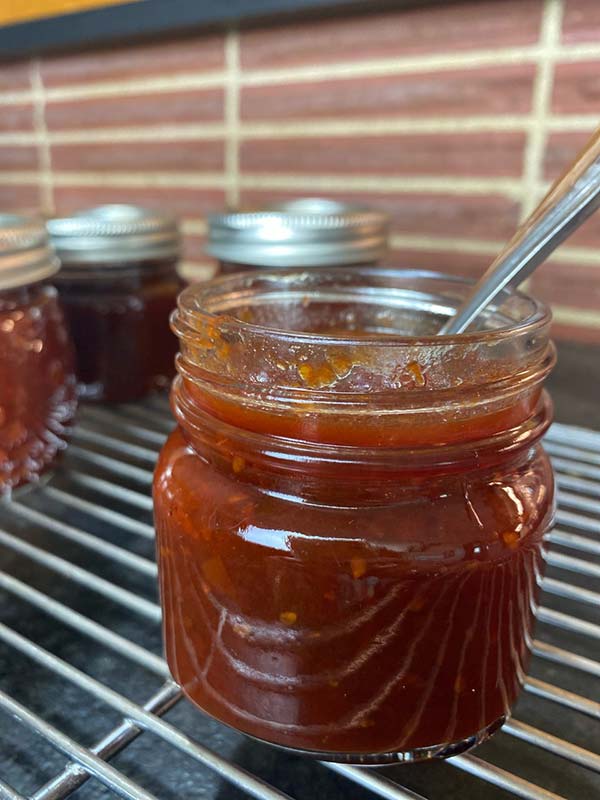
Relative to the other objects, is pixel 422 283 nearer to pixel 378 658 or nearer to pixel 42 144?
pixel 378 658

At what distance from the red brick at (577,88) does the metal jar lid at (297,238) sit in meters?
0.27

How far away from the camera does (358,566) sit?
0.30 metres

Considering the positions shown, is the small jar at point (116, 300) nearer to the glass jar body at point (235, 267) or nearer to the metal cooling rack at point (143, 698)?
the glass jar body at point (235, 267)

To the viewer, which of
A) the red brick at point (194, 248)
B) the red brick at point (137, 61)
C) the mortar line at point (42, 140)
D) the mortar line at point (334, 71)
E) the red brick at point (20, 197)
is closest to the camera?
the mortar line at point (334, 71)

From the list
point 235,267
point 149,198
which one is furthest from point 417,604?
point 149,198

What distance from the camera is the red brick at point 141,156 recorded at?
1.12 meters

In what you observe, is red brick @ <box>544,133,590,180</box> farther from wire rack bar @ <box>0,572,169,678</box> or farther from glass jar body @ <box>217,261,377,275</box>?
wire rack bar @ <box>0,572,169,678</box>

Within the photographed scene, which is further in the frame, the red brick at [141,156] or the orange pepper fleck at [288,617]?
the red brick at [141,156]

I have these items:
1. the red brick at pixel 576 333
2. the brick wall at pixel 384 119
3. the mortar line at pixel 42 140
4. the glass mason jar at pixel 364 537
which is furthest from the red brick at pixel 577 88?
the mortar line at pixel 42 140

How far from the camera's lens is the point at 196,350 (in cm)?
36

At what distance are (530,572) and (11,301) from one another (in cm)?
43

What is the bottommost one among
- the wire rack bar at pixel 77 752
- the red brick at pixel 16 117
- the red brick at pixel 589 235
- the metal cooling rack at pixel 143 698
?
the metal cooling rack at pixel 143 698

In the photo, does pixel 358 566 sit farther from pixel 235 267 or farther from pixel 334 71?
pixel 334 71

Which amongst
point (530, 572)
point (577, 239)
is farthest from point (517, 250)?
point (577, 239)
